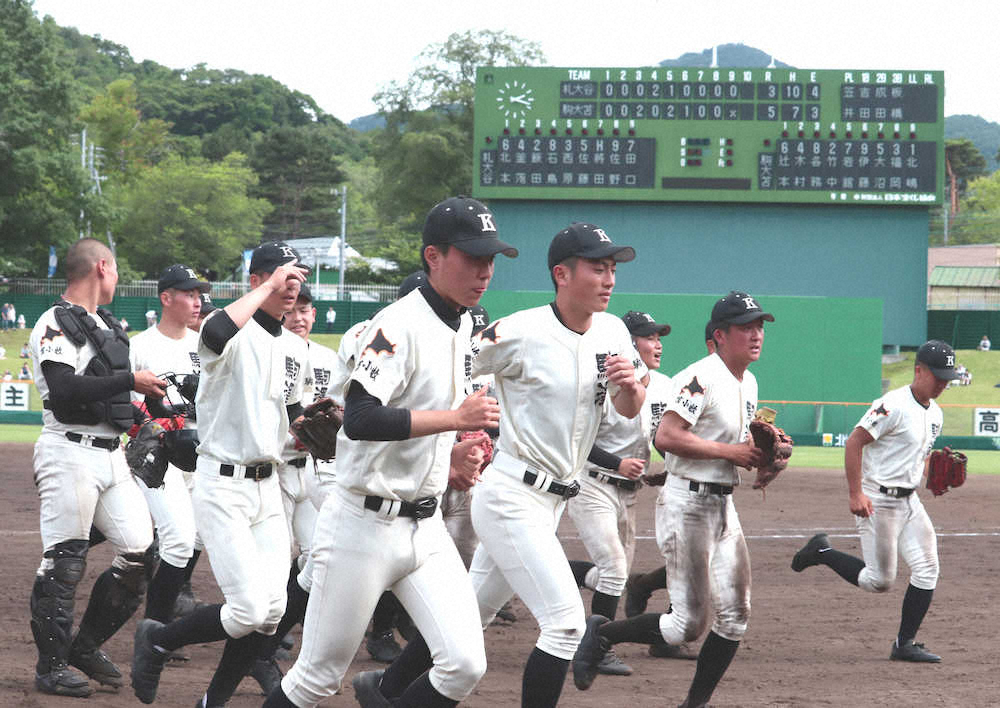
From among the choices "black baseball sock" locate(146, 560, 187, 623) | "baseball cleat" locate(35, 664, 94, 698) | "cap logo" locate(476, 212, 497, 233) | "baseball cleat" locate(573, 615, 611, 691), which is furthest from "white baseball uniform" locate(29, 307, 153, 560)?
"cap logo" locate(476, 212, 497, 233)

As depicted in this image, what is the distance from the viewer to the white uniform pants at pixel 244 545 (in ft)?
17.9

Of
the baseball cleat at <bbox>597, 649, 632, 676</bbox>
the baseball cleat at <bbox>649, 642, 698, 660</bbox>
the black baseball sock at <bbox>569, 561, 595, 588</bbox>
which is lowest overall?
the baseball cleat at <bbox>649, 642, 698, 660</bbox>

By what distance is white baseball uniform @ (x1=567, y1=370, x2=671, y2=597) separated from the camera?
7496 mm

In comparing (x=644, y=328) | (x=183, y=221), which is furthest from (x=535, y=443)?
(x=183, y=221)

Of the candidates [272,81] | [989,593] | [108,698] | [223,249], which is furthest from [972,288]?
[272,81]

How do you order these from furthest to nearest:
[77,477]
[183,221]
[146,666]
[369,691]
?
[183,221] < [77,477] < [146,666] < [369,691]

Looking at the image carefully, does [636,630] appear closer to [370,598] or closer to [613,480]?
[613,480]

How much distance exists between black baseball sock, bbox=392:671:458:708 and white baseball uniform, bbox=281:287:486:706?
36 mm

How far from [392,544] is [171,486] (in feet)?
10.7

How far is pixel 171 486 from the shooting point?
722 cm

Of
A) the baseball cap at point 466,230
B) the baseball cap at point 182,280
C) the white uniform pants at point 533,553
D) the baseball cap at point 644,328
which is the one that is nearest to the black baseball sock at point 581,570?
the baseball cap at point 644,328

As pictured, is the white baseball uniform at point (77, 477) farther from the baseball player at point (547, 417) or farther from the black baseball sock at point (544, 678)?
the black baseball sock at point (544, 678)

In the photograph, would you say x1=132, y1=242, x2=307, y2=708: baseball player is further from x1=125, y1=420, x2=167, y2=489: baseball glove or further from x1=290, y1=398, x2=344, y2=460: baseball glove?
x1=125, y1=420, x2=167, y2=489: baseball glove

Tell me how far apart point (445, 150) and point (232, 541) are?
52.9 metres
